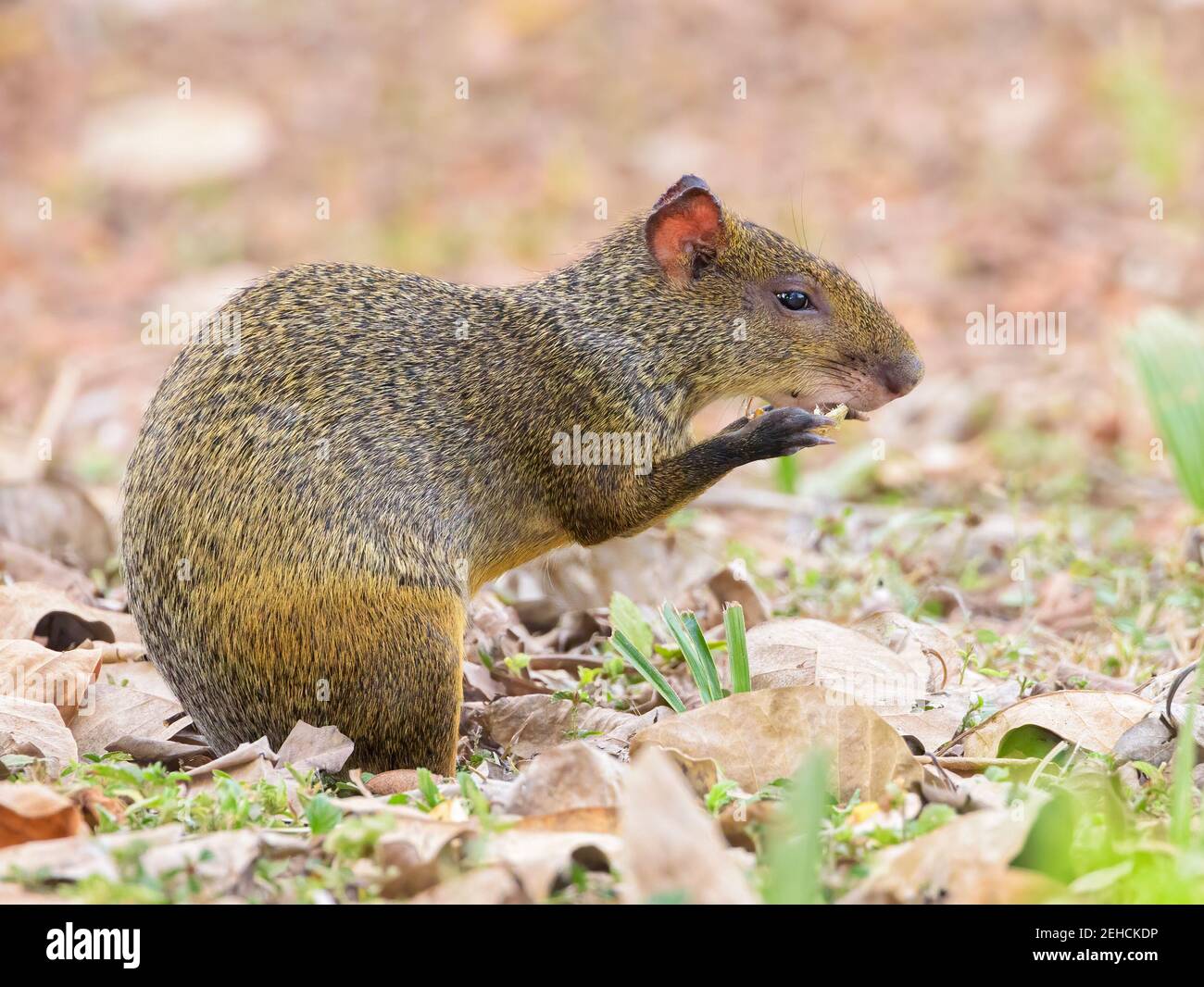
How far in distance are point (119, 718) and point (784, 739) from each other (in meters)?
2.19

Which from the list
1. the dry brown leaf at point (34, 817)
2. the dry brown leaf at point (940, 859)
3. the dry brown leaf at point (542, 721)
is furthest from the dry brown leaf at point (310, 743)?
the dry brown leaf at point (940, 859)

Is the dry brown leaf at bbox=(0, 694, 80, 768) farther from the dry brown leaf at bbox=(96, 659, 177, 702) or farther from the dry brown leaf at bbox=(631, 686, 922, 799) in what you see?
the dry brown leaf at bbox=(631, 686, 922, 799)

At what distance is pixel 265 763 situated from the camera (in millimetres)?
4312

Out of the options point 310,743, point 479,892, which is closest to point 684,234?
point 310,743

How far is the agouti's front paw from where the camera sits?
507cm

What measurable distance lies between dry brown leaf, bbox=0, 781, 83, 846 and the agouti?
39.0 inches

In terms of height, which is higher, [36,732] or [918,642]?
[918,642]

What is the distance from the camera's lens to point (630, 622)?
5.13 meters

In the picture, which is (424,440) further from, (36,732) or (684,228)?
(36,732)

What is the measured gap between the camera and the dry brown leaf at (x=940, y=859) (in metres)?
3.22

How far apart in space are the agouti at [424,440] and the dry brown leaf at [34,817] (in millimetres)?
992

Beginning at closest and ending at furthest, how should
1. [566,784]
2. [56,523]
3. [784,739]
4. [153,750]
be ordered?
[566,784] → [784,739] → [153,750] → [56,523]

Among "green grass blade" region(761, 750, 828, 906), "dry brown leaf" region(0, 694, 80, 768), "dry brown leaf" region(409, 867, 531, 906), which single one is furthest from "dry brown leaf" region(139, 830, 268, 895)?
"green grass blade" region(761, 750, 828, 906)
